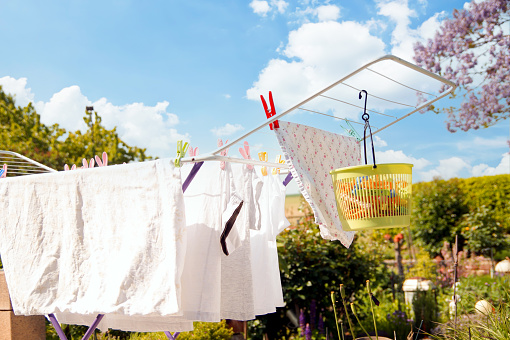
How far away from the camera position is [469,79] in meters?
9.00

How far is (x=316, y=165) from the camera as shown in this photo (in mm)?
2980

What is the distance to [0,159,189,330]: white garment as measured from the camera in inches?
102

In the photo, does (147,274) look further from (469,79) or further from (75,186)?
(469,79)

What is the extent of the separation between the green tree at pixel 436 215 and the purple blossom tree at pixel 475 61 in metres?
1.29

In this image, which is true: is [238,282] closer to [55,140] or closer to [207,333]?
[207,333]

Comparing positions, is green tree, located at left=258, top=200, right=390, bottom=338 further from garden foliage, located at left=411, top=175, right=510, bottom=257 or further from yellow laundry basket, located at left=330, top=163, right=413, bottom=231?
garden foliage, located at left=411, top=175, right=510, bottom=257

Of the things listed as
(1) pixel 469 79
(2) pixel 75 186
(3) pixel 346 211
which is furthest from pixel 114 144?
(3) pixel 346 211

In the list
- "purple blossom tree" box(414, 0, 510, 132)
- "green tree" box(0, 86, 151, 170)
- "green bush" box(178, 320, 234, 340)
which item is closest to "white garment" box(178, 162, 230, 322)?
"green bush" box(178, 320, 234, 340)

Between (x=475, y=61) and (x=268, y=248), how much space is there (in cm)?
718

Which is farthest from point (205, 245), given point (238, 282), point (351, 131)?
point (351, 131)

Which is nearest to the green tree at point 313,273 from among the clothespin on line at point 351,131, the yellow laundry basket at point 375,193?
the clothespin on line at point 351,131

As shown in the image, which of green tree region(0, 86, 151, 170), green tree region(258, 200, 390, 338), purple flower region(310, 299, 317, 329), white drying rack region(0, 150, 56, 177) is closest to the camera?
white drying rack region(0, 150, 56, 177)

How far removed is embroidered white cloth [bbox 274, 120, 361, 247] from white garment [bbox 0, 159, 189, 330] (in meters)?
0.65

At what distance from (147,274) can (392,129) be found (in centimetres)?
187
